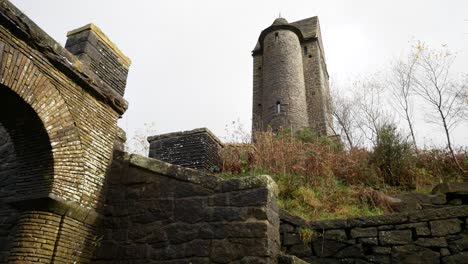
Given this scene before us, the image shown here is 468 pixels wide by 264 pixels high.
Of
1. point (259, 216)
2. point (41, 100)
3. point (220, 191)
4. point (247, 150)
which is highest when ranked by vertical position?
point (247, 150)

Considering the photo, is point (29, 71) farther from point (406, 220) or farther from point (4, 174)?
point (406, 220)

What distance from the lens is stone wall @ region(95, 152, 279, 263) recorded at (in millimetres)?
3659

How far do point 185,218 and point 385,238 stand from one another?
283 centimetres

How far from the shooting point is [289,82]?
1898 centimetres

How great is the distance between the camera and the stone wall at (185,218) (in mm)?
3659

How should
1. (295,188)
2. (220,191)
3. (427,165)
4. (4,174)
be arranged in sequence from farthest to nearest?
(427,165), (295,188), (4,174), (220,191)

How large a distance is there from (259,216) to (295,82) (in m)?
16.1

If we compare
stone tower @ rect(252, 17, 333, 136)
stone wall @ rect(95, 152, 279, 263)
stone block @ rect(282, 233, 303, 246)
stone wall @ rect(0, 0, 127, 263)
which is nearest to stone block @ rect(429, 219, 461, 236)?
stone block @ rect(282, 233, 303, 246)

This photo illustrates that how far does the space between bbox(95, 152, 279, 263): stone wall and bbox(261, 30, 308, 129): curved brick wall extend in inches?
543

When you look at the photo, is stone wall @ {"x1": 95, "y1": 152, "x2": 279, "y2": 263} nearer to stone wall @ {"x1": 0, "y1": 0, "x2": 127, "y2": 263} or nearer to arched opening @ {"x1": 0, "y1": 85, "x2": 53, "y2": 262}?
stone wall @ {"x1": 0, "y1": 0, "x2": 127, "y2": 263}

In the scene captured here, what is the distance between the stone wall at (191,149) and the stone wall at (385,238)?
3202 millimetres

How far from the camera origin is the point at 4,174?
485 centimetres

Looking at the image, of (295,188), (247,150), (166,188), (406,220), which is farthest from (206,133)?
(406,220)

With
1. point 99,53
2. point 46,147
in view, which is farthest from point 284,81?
point 46,147
